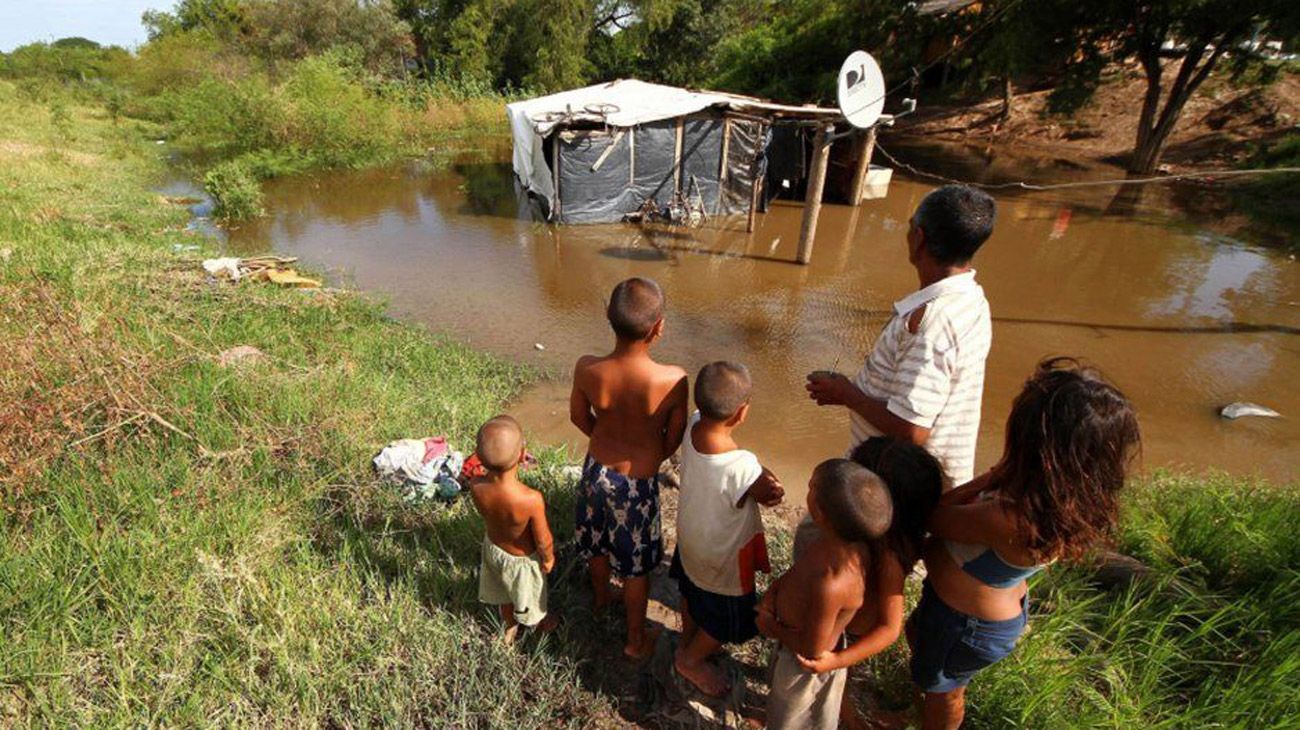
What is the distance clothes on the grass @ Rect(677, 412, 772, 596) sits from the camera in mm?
1886

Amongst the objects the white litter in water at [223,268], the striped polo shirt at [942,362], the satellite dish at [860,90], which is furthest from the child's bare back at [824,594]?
the white litter in water at [223,268]

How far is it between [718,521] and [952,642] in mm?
727

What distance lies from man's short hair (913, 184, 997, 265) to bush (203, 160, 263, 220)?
11991 mm

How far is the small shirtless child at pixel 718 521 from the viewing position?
6.06 feet

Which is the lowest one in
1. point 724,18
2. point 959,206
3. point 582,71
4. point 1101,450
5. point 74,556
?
point 74,556

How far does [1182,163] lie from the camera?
1502 cm

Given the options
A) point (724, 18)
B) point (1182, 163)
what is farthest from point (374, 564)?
point (724, 18)

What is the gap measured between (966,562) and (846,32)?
72.8 ft

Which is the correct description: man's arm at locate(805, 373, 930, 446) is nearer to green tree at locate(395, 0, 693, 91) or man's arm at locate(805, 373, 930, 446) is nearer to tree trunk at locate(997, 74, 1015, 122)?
tree trunk at locate(997, 74, 1015, 122)

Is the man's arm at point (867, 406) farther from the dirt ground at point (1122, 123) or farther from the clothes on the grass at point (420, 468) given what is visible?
the dirt ground at point (1122, 123)

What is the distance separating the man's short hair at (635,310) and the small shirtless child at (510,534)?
485 mm

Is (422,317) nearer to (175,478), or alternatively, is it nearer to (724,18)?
(175,478)

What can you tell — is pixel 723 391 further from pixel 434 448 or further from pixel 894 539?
pixel 434 448

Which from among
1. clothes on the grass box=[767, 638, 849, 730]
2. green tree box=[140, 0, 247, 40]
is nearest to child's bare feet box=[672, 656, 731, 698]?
clothes on the grass box=[767, 638, 849, 730]
